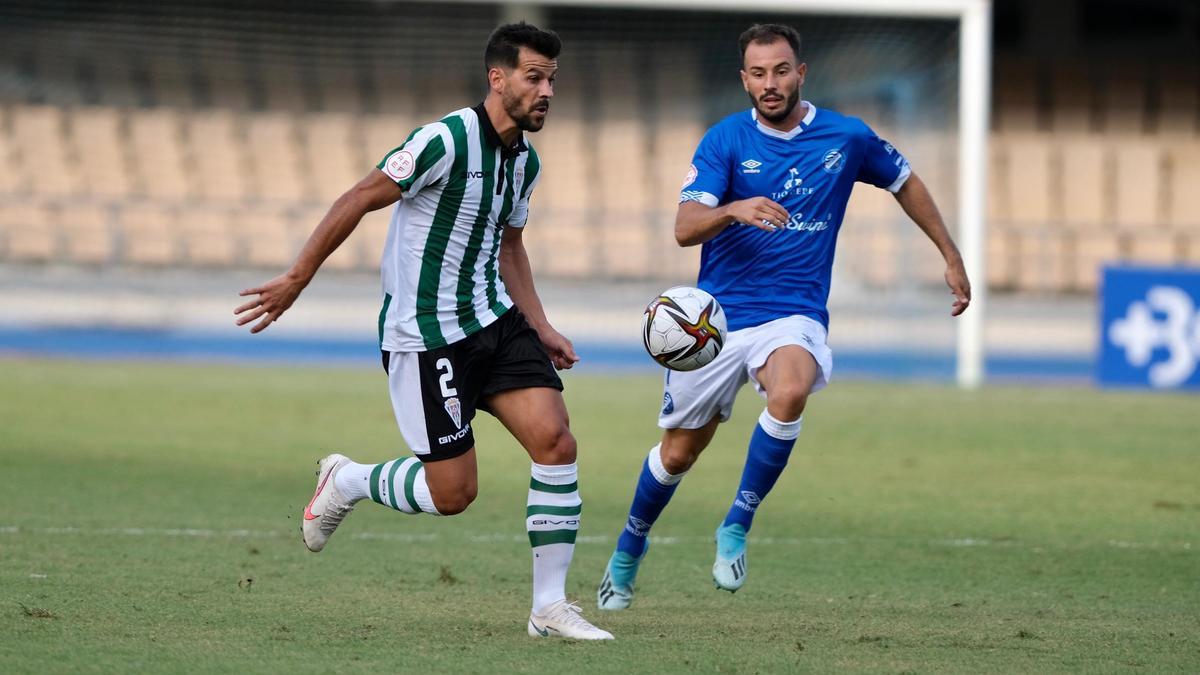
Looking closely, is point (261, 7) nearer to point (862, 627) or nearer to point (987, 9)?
point (987, 9)

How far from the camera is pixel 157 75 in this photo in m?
20.6

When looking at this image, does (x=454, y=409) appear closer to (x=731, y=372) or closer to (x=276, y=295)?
(x=276, y=295)

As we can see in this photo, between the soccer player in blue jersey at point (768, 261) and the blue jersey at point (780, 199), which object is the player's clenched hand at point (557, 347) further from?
the blue jersey at point (780, 199)

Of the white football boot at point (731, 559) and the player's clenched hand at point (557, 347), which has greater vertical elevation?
the player's clenched hand at point (557, 347)

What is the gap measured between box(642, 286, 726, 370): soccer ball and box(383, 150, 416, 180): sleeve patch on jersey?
1.24 meters

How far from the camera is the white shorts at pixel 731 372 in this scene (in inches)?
255

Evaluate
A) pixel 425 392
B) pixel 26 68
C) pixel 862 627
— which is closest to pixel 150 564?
pixel 425 392

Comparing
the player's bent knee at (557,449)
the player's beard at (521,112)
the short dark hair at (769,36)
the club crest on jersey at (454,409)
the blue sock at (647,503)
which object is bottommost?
the blue sock at (647,503)

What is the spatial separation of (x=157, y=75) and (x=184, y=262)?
7.94ft

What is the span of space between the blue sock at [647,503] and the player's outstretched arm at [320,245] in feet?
5.98

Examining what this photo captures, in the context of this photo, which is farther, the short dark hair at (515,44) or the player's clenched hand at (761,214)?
the player's clenched hand at (761,214)

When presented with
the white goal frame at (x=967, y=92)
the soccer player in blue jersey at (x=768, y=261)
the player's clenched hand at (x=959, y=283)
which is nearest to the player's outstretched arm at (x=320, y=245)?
the soccer player in blue jersey at (x=768, y=261)

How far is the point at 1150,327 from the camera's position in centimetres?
1742

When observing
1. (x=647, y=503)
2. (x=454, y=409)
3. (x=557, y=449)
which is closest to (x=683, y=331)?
(x=647, y=503)
